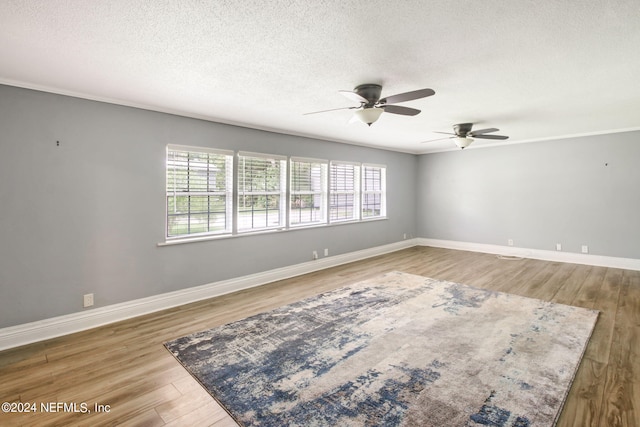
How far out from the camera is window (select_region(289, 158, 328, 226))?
5.30 m

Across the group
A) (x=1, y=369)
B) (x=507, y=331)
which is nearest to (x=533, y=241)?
(x=507, y=331)

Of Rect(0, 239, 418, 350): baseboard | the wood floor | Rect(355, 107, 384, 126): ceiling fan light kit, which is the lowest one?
the wood floor

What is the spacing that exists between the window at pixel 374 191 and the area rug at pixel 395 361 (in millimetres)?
3222

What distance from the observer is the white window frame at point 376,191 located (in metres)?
6.77

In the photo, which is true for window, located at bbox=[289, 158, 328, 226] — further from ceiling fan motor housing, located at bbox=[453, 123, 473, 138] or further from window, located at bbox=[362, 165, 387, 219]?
ceiling fan motor housing, located at bbox=[453, 123, 473, 138]

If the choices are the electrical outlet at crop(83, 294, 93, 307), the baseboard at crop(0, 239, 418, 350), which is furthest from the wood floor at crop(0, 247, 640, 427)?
the electrical outlet at crop(83, 294, 93, 307)

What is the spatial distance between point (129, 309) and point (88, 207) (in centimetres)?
124

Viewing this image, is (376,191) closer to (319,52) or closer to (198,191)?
(198,191)

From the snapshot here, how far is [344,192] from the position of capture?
20.7ft

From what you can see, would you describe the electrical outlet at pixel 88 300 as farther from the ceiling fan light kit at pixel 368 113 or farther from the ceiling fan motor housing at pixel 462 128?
the ceiling fan motor housing at pixel 462 128

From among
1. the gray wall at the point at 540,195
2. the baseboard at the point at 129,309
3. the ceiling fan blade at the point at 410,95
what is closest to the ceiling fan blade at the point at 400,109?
the ceiling fan blade at the point at 410,95

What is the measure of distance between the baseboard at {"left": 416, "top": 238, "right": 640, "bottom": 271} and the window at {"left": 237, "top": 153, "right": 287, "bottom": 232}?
15.5 ft

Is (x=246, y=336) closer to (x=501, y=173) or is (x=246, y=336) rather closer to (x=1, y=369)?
(x=1, y=369)

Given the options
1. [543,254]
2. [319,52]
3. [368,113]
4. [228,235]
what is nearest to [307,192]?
[228,235]
